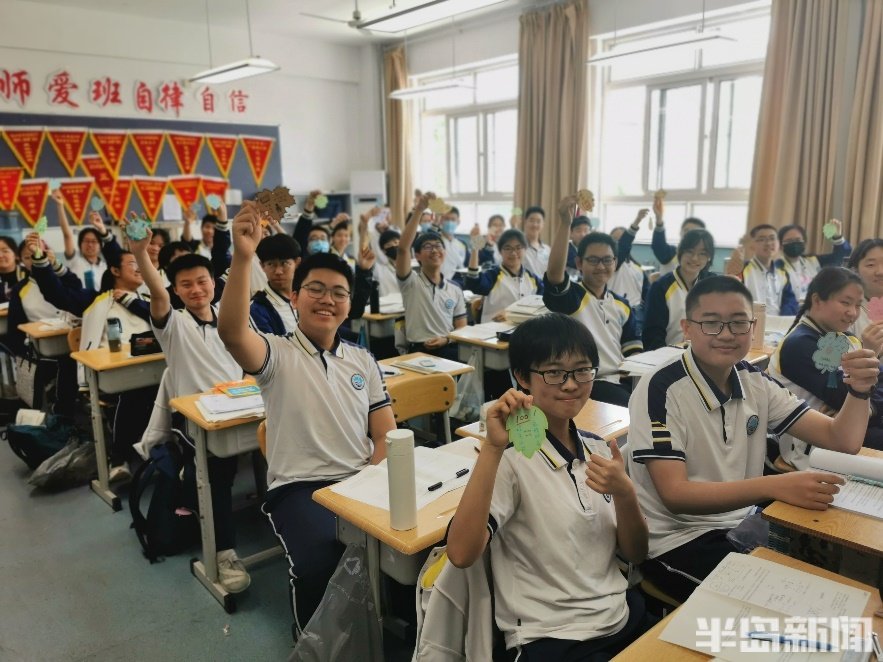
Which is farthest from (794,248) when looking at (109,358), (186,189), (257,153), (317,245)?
(186,189)

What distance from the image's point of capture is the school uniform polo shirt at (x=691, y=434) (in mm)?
1672

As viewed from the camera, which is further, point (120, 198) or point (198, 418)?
Result: point (120, 198)

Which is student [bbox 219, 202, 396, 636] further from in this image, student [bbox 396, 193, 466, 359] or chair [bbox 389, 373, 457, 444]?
student [bbox 396, 193, 466, 359]

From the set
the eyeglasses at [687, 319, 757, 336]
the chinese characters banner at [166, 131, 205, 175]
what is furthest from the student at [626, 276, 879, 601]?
the chinese characters banner at [166, 131, 205, 175]

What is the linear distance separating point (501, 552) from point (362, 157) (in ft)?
30.6

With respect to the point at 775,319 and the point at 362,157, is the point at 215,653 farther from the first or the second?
the point at 362,157

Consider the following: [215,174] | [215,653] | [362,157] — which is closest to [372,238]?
[215,174]

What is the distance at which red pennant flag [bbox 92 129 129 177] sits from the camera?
24.1ft

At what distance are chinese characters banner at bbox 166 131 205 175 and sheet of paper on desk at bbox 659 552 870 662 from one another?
8162mm

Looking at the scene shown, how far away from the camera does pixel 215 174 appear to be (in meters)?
8.33

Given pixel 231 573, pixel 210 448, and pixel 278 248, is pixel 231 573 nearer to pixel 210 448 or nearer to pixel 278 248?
pixel 210 448

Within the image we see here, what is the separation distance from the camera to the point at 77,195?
23.9 feet

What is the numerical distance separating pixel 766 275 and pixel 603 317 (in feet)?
6.51

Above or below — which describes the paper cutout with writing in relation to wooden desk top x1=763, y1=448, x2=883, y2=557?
above
